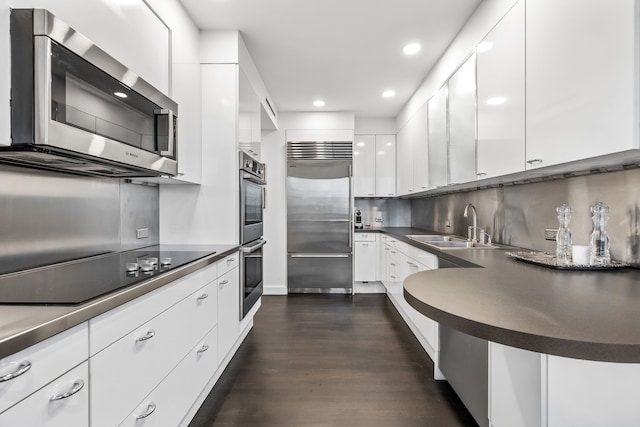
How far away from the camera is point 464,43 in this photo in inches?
95.7

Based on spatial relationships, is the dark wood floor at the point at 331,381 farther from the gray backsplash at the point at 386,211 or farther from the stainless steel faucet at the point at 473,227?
the gray backsplash at the point at 386,211

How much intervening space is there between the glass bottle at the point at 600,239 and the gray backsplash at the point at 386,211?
368cm

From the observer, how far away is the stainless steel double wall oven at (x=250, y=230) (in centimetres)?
255

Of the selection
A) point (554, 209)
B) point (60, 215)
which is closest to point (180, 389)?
point (60, 215)

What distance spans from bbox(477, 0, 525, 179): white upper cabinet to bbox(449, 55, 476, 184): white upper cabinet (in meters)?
0.11

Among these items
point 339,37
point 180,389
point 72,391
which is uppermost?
point 339,37

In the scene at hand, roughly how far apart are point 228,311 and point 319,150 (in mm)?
2912

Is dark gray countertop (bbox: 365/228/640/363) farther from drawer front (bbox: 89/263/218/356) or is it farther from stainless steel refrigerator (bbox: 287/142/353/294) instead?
stainless steel refrigerator (bbox: 287/142/353/294)

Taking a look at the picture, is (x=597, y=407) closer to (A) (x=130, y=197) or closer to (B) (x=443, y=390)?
(B) (x=443, y=390)

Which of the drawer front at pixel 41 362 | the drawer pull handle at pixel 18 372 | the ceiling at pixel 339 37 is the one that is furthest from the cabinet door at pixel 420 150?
the drawer pull handle at pixel 18 372

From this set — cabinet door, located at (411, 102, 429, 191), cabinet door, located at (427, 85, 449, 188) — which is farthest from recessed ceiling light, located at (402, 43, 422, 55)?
cabinet door, located at (411, 102, 429, 191)

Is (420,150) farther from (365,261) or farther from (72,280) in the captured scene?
(72,280)

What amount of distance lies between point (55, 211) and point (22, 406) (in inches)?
44.5

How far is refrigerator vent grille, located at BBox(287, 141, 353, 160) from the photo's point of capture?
15.1 ft
